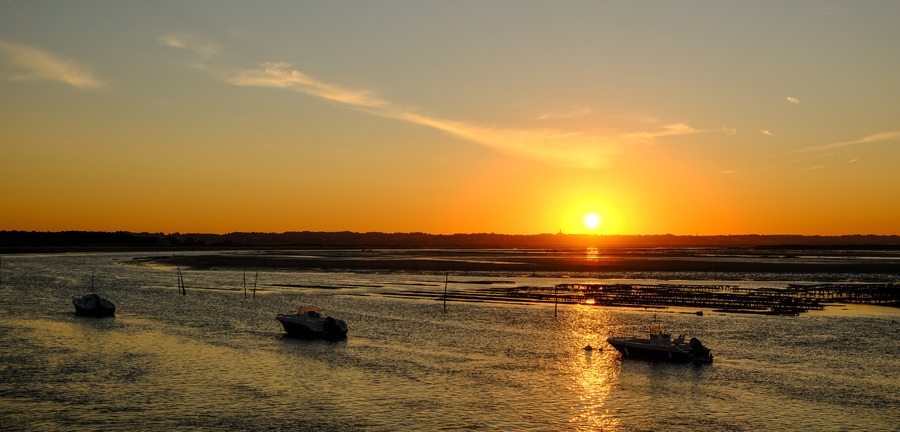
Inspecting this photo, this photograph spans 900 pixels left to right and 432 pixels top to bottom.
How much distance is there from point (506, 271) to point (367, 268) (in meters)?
27.9

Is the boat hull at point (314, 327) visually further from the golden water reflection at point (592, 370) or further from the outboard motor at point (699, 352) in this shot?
the outboard motor at point (699, 352)

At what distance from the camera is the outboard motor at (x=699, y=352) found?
148 ft

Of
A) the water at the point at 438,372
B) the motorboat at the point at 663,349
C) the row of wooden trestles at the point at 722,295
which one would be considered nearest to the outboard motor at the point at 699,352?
the motorboat at the point at 663,349

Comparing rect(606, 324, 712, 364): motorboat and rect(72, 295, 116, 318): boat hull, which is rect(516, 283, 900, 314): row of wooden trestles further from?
rect(72, 295, 116, 318): boat hull

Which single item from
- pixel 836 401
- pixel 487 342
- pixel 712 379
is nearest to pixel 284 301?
pixel 487 342

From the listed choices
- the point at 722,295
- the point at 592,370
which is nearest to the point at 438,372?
the point at 592,370

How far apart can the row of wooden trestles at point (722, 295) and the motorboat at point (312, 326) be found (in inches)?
1064

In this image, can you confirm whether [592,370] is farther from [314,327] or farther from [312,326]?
[312,326]

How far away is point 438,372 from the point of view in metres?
41.4

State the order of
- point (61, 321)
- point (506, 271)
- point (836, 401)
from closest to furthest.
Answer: point (836, 401)
point (61, 321)
point (506, 271)

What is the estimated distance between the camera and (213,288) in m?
97.4

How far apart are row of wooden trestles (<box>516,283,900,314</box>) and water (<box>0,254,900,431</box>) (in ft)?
23.0

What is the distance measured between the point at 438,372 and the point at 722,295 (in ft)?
187

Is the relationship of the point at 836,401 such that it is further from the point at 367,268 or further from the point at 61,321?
the point at 367,268
